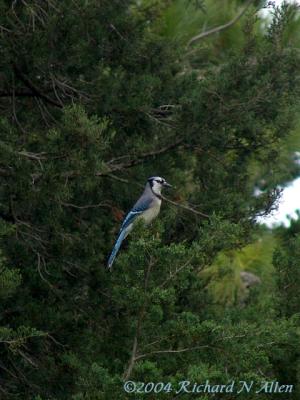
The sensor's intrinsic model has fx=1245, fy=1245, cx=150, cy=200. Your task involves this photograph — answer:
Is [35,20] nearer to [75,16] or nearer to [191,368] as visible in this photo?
[75,16]

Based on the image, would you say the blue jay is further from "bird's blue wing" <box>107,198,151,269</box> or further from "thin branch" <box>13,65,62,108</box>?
"thin branch" <box>13,65,62,108</box>

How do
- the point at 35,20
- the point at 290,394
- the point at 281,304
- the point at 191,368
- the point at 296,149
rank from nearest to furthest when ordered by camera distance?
the point at 191,368
the point at 290,394
the point at 281,304
the point at 35,20
the point at 296,149

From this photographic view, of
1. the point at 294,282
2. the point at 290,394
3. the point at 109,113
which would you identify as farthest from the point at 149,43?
the point at 290,394

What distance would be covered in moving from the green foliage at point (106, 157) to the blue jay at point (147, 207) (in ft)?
0.49

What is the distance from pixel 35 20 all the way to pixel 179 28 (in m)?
2.59

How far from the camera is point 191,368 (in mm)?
6918

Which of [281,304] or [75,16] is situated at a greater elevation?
[75,16]

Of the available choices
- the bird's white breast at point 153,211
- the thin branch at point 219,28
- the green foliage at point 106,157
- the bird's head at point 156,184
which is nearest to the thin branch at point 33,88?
the green foliage at point 106,157

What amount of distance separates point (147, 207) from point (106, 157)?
0.57 meters

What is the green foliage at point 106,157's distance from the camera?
8672 millimetres

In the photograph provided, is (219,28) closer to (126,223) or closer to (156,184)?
(156,184)

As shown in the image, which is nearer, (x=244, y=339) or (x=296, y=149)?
(x=244, y=339)

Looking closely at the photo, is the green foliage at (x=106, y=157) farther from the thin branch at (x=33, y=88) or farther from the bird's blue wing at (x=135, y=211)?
the bird's blue wing at (x=135, y=211)

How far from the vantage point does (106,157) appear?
9.89 metres
